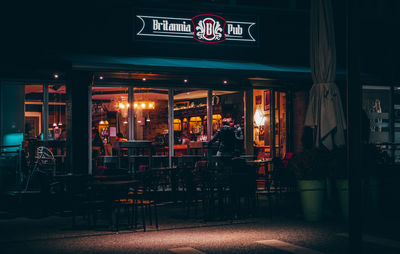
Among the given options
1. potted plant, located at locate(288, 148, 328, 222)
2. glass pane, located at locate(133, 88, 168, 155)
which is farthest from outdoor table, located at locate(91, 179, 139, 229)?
glass pane, located at locate(133, 88, 168, 155)

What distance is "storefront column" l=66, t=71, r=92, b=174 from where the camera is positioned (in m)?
11.9

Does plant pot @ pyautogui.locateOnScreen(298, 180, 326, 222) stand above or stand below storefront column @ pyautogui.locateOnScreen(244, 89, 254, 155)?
below

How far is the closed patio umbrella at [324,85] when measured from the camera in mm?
8906

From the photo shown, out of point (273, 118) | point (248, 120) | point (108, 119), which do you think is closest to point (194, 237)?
point (108, 119)

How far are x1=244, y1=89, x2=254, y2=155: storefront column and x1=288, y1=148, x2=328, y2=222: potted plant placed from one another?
19.8 ft

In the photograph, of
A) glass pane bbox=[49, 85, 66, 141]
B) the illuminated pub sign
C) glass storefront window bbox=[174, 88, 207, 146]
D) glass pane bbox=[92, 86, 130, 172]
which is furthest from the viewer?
glass storefront window bbox=[174, 88, 207, 146]

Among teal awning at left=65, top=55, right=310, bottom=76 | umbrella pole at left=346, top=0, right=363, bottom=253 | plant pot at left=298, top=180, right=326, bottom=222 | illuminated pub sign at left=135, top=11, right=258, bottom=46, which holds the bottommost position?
plant pot at left=298, top=180, right=326, bottom=222

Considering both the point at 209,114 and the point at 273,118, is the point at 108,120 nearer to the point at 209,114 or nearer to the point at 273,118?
the point at 209,114

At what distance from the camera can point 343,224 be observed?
8.91 meters

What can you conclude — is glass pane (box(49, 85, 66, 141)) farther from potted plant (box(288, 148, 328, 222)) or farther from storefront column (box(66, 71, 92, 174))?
potted plant (box(288, 148, 328, 222))

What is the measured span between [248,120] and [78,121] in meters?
5.42

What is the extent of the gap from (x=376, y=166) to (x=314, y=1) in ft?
11.0

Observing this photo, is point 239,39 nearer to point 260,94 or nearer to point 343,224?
point 260,94

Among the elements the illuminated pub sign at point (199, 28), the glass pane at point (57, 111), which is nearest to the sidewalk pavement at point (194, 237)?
the glass pane at point (57, 111)
